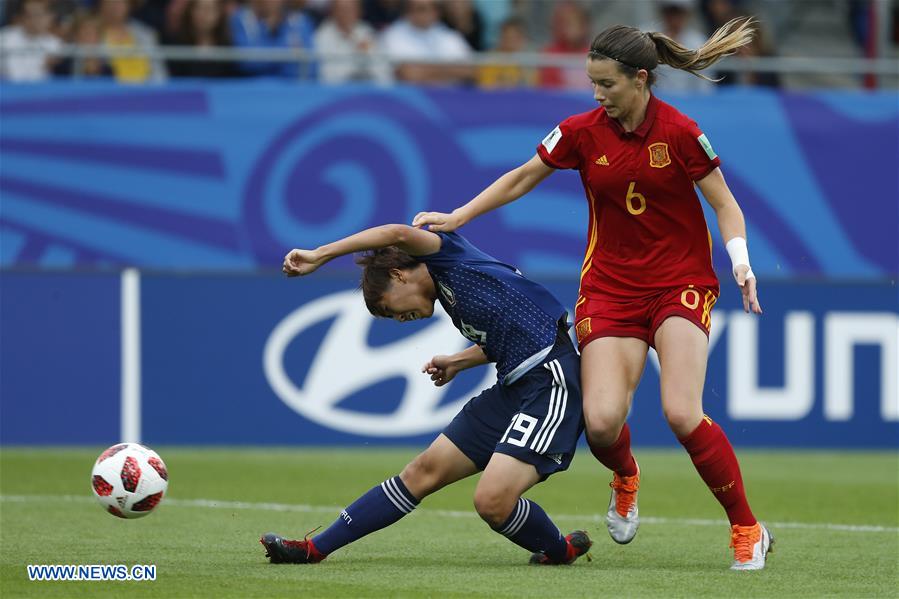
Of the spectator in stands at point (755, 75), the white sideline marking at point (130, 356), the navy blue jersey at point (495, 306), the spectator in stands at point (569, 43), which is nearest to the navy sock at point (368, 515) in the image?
the navy blue jersey at point (495, 306)

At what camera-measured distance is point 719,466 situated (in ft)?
21.6

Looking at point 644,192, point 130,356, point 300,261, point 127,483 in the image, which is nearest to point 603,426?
point 644,192

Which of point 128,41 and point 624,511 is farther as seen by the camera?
point 128,41

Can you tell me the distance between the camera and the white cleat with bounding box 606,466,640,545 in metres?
7.07

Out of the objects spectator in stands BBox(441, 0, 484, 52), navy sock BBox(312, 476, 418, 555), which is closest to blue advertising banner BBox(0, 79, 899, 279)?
spectator in stands BBox(441, 0, 484, 52)

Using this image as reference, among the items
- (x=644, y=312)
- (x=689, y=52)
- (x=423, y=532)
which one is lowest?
(x=423, y=532)

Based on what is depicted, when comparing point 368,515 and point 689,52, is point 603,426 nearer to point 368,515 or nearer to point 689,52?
point 368,515

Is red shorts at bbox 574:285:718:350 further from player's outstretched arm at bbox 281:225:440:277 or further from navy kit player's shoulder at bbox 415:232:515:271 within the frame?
player's outstretched arm at bbox 281:225:440:277

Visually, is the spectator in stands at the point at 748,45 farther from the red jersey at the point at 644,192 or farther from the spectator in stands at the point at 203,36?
the red jersey at the point at 644,192

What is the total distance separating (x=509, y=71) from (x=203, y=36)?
2.85 metres

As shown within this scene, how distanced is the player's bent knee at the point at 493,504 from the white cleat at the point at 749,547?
3.35ft

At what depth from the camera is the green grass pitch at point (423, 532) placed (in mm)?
6102

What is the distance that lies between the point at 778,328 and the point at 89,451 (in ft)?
19.2

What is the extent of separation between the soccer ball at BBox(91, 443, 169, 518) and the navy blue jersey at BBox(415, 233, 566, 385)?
151cm
